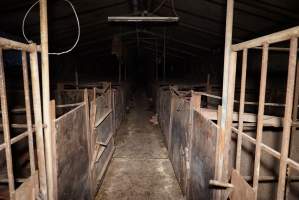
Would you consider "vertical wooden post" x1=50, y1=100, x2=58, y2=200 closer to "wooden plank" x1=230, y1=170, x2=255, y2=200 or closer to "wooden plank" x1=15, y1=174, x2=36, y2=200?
"wooden plank" x1=15, y1=174, x2=36, y2=200

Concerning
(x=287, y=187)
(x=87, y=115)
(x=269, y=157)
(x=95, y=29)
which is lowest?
(x=287, y=187)

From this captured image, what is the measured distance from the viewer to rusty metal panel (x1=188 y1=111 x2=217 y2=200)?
2965mm

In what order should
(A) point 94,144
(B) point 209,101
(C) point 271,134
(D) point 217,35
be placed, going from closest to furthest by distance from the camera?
(C) point 271,134, (A) point 94,144, (B) point 209,101, (D) point 217,35

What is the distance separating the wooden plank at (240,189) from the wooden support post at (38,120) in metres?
2.09

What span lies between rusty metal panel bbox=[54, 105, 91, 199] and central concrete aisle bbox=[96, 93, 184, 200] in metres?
1.03

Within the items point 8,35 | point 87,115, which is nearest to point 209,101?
point 87,115

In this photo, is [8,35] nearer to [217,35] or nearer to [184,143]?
[184,143]

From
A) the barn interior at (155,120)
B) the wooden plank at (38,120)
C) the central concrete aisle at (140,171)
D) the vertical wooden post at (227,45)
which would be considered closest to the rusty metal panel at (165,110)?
the barn interior at (155,120)

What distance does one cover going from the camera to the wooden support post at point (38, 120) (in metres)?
2.31

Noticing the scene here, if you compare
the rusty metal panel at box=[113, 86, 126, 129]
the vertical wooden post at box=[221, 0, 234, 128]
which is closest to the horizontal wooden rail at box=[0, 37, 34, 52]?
the vertical wooden post at box=[221, 0, 234, 128]

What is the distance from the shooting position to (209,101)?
25.4 feet

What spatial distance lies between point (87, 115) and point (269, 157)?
323 cm

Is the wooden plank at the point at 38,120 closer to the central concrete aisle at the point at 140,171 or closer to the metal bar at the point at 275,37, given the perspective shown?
the metal bar at the point at 275,37

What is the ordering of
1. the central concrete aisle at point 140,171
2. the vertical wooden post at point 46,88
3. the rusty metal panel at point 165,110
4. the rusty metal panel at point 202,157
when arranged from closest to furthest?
the vertical wooden post at point 46,88
the rusty metal panel at point 202,157
the central concrete aisle at point 140,171
the rusty metal panel at point 165,110
